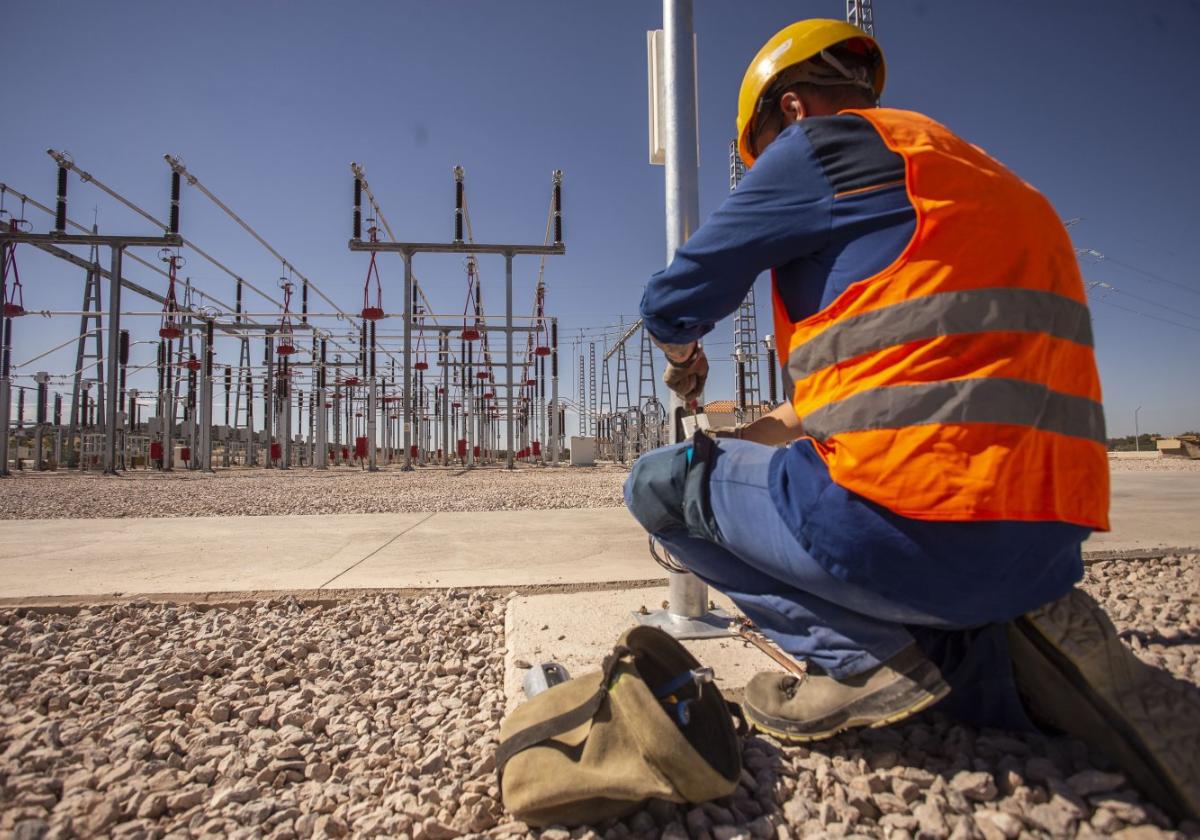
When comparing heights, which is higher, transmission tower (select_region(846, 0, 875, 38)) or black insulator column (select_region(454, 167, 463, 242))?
transmission tower (select_region(846, 0, 875, 38))

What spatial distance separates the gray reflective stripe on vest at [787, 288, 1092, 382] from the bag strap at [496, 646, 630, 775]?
65 cm

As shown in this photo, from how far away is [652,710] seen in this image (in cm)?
91

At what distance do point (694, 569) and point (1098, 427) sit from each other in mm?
750

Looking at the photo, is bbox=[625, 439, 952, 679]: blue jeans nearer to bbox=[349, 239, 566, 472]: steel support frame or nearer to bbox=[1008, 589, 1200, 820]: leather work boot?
bbox=[1008, 589, 1200, 820]: leather work boot

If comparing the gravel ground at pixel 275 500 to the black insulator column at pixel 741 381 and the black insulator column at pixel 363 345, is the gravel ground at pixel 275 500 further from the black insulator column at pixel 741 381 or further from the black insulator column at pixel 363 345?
the black insulator column at pixel 363 345

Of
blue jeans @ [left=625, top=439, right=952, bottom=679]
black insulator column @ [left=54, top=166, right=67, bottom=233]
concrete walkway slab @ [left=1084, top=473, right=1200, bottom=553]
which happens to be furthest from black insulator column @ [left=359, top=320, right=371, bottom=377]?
blue jeans @ [left=625, top=439, right=952, bottom=679]

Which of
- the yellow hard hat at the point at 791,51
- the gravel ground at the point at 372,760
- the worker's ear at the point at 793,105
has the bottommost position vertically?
the gravel ground at the point at 372,760

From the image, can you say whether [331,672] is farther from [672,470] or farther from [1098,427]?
[1098,427]

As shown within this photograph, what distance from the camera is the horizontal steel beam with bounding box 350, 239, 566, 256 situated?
1294cm

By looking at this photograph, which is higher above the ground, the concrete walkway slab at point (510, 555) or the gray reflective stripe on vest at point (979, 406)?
the gray reflective stripe on vest at point (979, 406)

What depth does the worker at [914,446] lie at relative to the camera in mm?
808

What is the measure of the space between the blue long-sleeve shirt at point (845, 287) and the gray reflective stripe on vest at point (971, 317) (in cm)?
9

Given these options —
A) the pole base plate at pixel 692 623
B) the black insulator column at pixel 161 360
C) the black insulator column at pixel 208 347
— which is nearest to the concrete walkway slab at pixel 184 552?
the pole base plate at pixel 692 623

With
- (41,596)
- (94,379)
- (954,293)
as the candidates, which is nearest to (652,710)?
(954,293)
